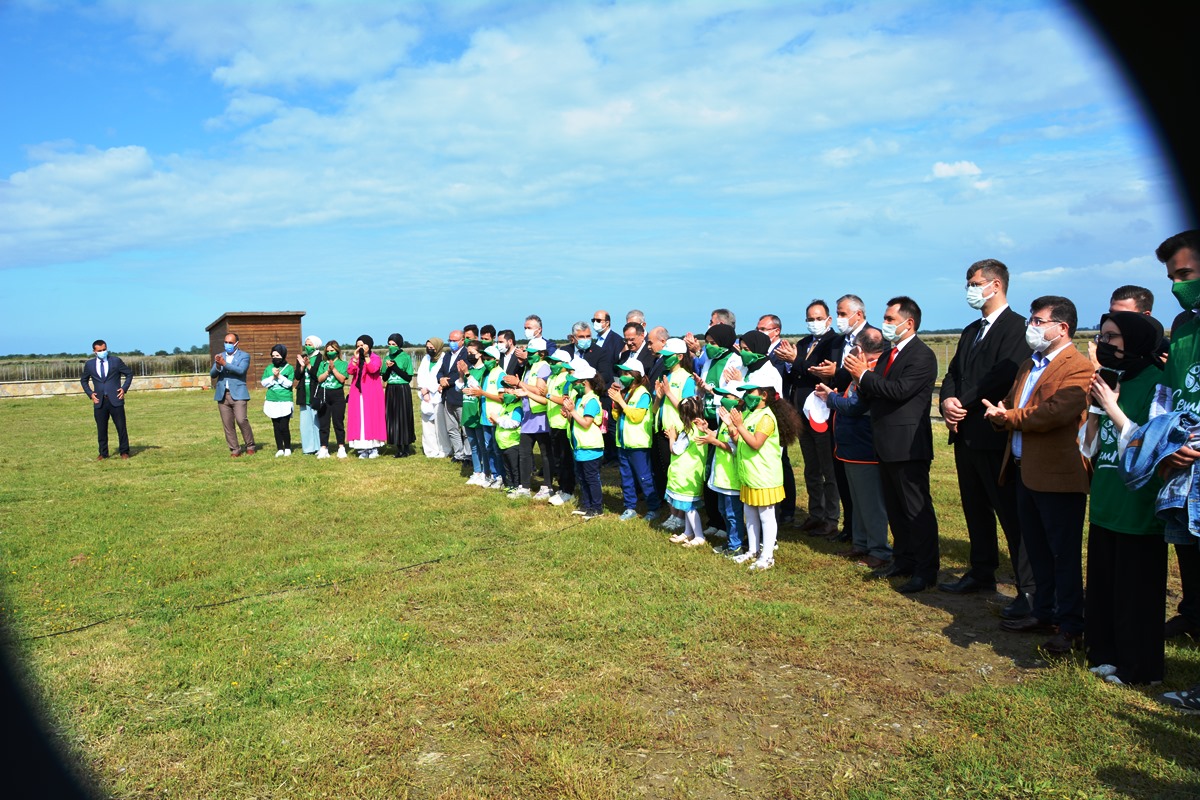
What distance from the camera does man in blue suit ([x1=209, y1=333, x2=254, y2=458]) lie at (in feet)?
47.2

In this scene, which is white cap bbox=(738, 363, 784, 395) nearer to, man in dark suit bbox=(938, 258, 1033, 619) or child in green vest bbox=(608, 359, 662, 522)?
man in dark suit bbox=(938, 258, 1033, 619)

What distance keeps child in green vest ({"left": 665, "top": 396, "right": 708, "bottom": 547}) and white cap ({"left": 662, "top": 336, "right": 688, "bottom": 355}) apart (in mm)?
524

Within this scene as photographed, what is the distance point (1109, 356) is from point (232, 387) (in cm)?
1340

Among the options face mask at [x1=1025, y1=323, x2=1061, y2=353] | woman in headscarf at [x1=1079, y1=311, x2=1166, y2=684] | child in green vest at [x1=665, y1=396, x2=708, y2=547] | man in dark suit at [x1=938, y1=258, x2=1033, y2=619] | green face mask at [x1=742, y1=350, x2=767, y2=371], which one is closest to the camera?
woman in headscarf at [x1=1079, y1=311, x2=1166, y2=684]

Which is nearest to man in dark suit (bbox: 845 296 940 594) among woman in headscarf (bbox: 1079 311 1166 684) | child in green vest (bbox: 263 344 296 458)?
woman in headscarf (bbox: 1079 311 1166 684)

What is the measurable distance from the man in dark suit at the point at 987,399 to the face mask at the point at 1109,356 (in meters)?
1.06

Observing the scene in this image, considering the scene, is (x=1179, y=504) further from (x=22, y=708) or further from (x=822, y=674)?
(x=22, y=708)

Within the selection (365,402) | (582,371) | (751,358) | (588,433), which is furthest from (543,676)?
(365,402)

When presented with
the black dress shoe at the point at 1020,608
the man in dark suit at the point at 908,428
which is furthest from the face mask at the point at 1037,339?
the black dress shoe at the point at 1020,608

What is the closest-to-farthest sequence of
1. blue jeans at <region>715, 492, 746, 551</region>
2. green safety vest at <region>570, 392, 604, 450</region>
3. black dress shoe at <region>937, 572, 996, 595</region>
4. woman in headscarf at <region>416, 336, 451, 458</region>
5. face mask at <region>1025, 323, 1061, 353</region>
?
1. face mask at <region>1025, 323, 1061, 353</region>
2. black dress shoe at <region>937, 572, 996, 595</region>
3. blue jeans at <region>715, 492, 746, 551</region>
4. green safety vest at <region>570, 392, 604, 450</region>
5. woman in headscarf at <region>416, 336, 451, 458</region>

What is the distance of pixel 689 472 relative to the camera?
7.78 metres

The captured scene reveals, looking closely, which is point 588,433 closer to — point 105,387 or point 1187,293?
point 1187,293

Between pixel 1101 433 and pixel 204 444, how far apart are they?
15.8 metres

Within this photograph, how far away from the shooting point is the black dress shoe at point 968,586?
20.1 ft
